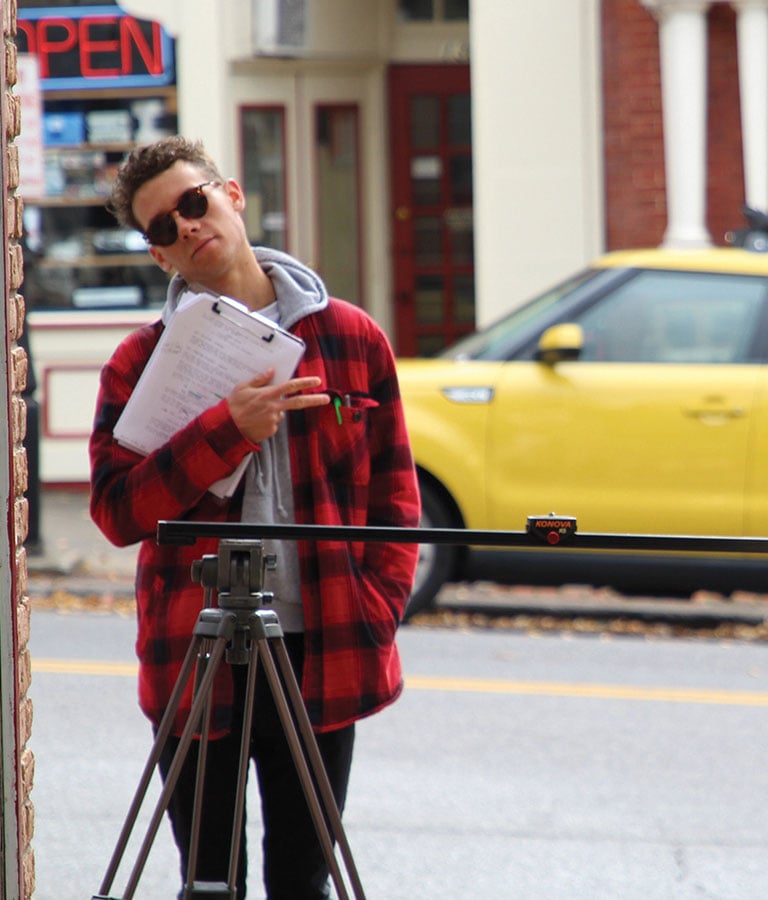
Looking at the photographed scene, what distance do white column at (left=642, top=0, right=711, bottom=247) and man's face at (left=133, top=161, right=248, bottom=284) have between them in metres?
9.20

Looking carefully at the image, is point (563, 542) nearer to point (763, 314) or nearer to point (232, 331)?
point (232, 331)

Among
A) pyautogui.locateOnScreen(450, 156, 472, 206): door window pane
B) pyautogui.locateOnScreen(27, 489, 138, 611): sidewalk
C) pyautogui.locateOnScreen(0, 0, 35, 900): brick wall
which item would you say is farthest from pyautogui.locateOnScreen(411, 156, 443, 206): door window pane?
pyautogui.locateOnScreen(0, 0, 35, 900): brick wall

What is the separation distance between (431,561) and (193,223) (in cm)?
516

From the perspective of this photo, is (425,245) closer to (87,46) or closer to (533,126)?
(533,126)

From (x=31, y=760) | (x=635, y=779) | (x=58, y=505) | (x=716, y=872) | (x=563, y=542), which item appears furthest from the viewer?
(x=58, y=505)

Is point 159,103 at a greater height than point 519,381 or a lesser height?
greater

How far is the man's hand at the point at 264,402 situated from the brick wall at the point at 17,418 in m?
0.36

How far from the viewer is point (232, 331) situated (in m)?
2.93

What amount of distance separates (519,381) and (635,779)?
8.45 feet

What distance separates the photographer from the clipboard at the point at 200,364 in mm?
2916

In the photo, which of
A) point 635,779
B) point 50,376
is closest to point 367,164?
point 50,376

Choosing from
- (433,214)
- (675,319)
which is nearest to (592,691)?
(675,319)

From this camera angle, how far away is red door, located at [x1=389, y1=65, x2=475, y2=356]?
1398 cm

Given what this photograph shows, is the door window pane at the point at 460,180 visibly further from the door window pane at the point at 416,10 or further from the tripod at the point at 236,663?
the tripod at the point at 236,663
